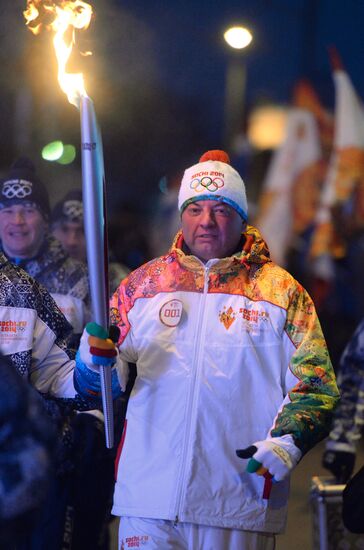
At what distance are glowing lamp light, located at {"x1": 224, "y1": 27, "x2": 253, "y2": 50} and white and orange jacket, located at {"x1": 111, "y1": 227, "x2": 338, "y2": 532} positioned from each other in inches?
336

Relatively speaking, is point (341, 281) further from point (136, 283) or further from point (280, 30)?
point (136, 283)

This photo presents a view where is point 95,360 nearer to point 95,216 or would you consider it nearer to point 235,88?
point 95,216

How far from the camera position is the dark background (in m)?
10.1

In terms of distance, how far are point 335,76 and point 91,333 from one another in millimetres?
7407

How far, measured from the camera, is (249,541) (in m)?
2.96

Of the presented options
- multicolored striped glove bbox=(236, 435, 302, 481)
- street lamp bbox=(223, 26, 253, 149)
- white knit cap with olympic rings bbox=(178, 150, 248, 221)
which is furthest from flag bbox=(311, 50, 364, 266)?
multicolored striped glove bbox=(236, 435, 302, 481)

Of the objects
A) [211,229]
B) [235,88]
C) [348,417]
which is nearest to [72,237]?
[348,417]

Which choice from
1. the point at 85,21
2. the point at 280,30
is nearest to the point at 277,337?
the point at 85,21

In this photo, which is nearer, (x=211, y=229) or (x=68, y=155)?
(x=211, y=229)

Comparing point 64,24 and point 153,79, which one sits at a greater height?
point 153,79

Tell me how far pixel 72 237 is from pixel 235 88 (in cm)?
625

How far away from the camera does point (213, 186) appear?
3309 millimetres

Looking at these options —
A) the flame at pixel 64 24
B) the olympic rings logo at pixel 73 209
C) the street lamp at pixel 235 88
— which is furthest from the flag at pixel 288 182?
the flame at pixel 64 24

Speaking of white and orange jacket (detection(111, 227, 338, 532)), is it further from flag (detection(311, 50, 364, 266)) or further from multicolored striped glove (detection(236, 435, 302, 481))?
flag (detection(311, 50, 364, 266))
